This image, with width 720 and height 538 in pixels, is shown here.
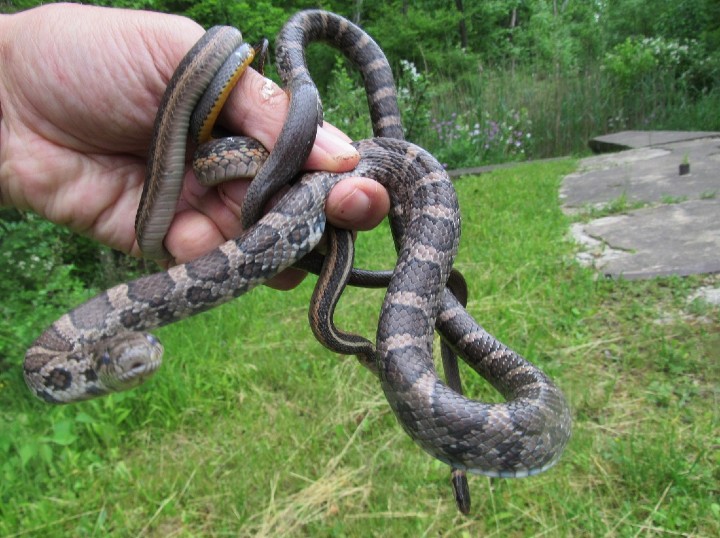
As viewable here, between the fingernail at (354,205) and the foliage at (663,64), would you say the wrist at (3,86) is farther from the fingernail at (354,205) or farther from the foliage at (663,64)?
the foliage at (663,64)

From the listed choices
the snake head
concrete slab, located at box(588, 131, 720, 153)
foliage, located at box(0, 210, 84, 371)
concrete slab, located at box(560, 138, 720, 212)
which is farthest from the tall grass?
the snake head

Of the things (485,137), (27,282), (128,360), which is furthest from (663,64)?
(128,360)

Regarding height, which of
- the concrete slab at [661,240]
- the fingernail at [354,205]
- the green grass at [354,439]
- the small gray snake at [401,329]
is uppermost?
the fingernail at [354,205]

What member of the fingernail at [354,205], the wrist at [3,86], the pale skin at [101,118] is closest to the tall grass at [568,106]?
the pale skin at [101,118]

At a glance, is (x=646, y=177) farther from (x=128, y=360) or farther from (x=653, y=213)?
(x=128, y=360)

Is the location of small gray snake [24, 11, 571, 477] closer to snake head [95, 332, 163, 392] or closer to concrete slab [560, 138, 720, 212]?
snake head [95, 332, 163, 392]

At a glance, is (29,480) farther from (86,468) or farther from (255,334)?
(255,334)
